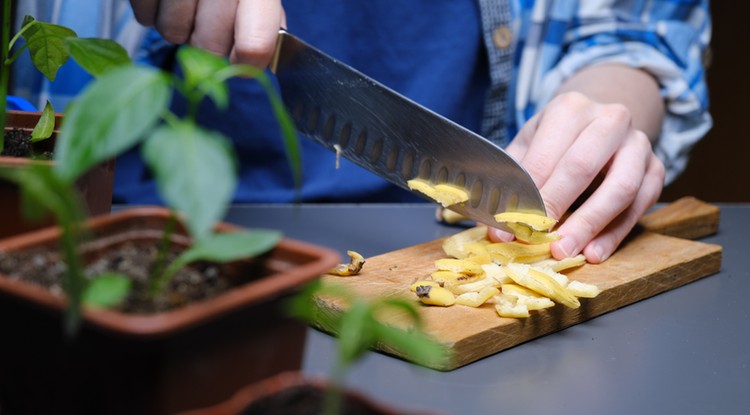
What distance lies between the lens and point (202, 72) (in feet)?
1.43

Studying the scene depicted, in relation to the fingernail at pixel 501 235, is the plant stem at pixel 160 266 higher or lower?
higher

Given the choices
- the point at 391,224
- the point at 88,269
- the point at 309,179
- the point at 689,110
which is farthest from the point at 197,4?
the point at 689,110

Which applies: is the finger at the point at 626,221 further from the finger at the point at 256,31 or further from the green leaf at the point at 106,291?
the green leaf at the point at 106,291

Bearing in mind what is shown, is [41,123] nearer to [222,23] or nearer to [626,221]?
[222,23]

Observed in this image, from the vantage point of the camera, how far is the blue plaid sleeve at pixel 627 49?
5.02ft

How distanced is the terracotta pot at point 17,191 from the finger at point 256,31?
0.26 m

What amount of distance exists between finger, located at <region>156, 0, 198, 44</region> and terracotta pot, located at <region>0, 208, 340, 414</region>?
0.62 metres

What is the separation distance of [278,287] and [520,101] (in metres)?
1.22

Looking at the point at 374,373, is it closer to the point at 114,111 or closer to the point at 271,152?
the point at 114,111

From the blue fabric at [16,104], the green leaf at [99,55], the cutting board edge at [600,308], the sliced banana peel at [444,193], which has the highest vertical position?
the green leaf at [99,55]

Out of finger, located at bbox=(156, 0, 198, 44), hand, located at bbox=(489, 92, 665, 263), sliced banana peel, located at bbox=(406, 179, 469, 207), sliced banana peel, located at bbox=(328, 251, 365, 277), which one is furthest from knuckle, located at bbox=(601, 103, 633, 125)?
finger, located at bbox=(156, 0, 198, 44)

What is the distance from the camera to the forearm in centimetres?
140

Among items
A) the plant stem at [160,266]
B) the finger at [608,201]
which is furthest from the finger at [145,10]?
the plant stem at [160,266]

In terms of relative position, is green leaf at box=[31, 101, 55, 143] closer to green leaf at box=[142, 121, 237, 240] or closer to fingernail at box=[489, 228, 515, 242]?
green leaf at box=[142, 121, 237, 240]
